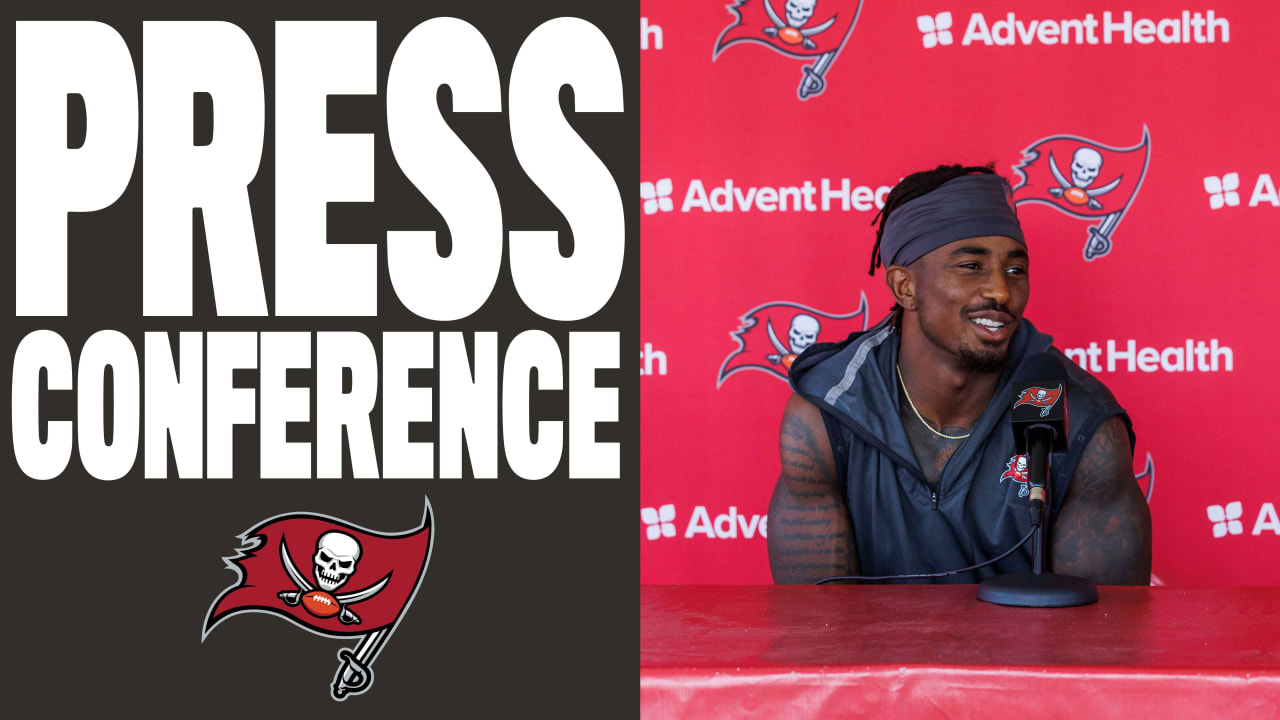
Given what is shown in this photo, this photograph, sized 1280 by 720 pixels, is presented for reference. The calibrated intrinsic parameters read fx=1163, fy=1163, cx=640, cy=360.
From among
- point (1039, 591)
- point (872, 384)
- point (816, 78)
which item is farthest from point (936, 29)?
point (1039, 591)

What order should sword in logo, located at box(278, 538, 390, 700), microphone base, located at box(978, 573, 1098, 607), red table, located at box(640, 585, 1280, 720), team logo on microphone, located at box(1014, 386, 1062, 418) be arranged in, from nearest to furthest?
red table, located at box(640, 585, 1280, 720), sword in logo, located at box(278, 538, 390, 700), microphone base, located at box(978, 573, 1098, 607), team logo on microphone, located at box(1014, 386, 1062, 418)

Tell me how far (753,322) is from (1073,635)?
154 centimetres

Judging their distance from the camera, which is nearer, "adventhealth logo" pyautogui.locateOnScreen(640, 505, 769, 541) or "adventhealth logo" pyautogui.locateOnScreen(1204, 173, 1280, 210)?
"adventhealth logo" pyautogui.locateOnScreen(1204, 173, 1280, 210)

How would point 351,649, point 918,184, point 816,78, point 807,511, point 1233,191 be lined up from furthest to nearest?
point 816,78 < point 1233,191 < point 918,184 < point 807,511 < point 351,649

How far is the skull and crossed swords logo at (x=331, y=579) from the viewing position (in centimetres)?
112

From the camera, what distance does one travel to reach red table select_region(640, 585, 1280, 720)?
3.04 ft

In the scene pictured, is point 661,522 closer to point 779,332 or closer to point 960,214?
point 779,332

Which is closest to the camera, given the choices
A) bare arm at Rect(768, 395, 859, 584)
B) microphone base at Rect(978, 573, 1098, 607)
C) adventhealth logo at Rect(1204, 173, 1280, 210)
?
microphone base at Rect(978, 573, 1098, 607)

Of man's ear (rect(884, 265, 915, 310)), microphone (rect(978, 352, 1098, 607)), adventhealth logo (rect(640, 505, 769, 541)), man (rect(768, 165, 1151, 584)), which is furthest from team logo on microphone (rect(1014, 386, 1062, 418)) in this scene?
adventhealth logo (rect(640, 505, 769, 541))

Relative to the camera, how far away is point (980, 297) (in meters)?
1.98

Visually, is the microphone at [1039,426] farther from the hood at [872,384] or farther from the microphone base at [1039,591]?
the hood at [872,384]

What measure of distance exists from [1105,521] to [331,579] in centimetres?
124

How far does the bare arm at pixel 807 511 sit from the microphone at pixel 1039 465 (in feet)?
2.02

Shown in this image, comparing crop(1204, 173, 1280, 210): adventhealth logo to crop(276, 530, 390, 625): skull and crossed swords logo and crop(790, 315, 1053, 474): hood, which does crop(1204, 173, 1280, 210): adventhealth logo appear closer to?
crop(790, 315, 1053, 474): hood
